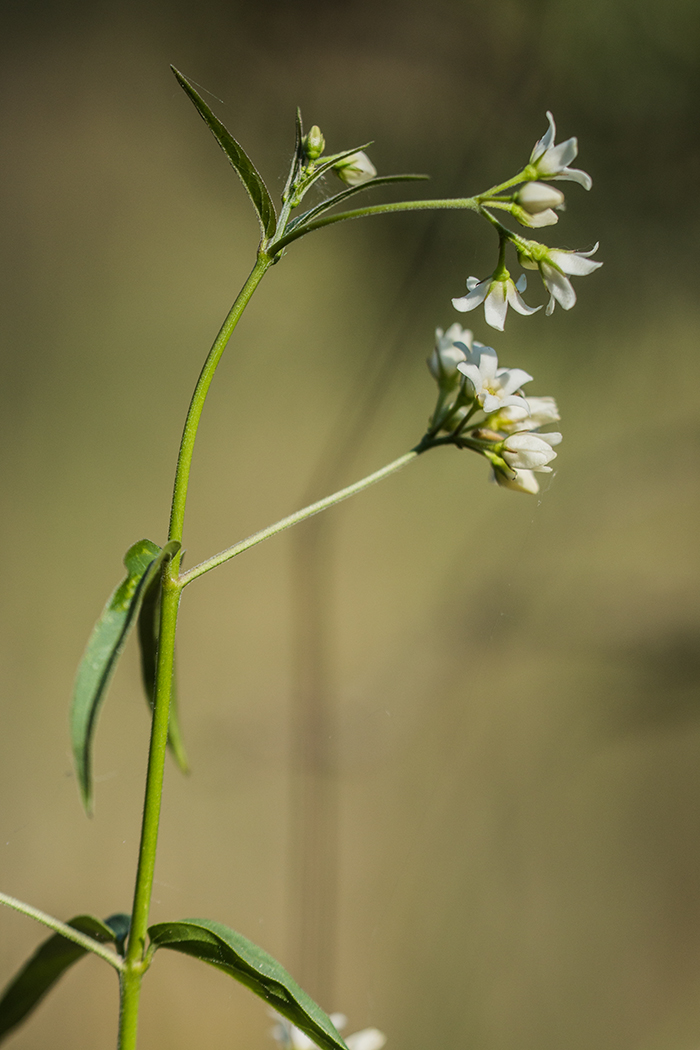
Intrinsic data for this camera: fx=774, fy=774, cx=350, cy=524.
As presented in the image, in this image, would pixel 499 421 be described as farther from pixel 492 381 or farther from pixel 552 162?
pixel 552 162

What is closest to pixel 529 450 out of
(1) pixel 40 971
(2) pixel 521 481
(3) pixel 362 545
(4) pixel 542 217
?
(2) pixel 521 481

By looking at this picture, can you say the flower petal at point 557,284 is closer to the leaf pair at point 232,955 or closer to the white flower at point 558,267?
the white flower at point 558,267

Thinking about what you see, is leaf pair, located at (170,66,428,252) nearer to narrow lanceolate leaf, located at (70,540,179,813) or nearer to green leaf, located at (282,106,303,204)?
green leaf, located at (282,106,303,204)

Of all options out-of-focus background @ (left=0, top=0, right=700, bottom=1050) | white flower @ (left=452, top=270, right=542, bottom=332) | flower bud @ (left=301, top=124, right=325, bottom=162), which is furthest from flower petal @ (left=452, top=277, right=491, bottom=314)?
out-of-focus background @ (left=0, top=0, right=700, bottom=1050)

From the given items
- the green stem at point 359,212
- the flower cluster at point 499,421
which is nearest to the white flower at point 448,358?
the flower cluster at point 499,421

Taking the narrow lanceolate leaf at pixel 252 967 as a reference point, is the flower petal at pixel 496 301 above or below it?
above
